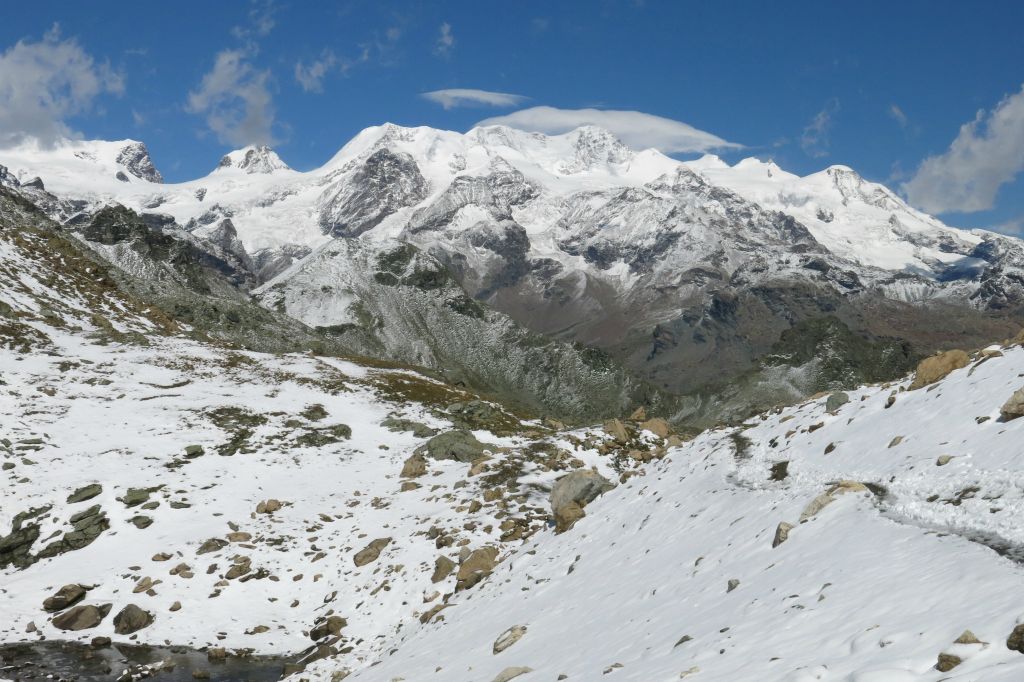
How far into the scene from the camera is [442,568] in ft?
83.5

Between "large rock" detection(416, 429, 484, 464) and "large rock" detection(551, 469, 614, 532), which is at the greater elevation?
"large rock" detection(416, 429, 484, 464)

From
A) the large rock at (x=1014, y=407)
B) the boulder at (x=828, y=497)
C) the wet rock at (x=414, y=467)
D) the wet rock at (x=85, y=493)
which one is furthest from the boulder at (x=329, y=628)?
the large rock at (x=1014, y=407)

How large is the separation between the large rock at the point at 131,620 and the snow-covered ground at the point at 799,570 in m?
7.69

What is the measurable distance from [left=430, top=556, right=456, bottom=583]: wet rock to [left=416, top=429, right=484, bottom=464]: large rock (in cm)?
1496

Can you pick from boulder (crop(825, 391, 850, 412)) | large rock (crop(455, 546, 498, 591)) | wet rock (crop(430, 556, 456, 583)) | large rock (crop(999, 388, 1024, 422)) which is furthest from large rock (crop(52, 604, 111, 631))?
large rock (crop(999, 388, 1024, 422))

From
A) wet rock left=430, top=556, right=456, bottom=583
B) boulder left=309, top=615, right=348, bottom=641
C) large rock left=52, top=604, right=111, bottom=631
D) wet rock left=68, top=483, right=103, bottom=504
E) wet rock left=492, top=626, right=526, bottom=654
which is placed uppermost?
wet rock left=68, top=483, right=103, bottom=504

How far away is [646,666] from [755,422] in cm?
2282

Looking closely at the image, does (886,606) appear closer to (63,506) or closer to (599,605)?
(599,605)

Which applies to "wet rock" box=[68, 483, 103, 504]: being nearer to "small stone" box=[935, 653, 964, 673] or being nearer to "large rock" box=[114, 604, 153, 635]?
"large rock" box=[114, 604, 153, 635]

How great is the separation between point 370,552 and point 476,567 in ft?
17.4

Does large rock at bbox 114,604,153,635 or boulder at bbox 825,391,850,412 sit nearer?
large rock at bbox 114,604,153,635

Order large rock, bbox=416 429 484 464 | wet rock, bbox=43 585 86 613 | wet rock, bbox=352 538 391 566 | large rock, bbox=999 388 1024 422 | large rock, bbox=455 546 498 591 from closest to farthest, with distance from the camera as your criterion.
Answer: large rock, bbox=999 388 1024 422
large rock, bbox=455 546 498 591
wet rock, bbox=43 585 86 613
wet rock, bbox=352 538 391 566
large rock, bbox=416 429 484 464

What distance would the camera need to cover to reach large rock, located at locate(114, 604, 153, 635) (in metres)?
24.0

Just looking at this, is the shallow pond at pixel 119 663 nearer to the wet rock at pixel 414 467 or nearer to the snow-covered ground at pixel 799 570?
the snow-covered ground at pixel 799 570
